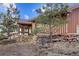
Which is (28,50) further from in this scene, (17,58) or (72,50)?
(72,50)

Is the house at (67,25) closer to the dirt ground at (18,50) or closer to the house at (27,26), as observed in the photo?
the house at (27,26)

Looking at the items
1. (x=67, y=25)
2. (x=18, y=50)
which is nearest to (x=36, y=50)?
(x=18, y=50)

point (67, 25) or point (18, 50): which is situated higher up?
point (67, 25)

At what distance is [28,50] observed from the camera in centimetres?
270

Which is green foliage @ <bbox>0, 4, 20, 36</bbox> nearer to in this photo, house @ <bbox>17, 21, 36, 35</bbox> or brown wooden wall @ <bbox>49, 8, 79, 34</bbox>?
house @ <bbox>17, 21, 36, 35</bbox>

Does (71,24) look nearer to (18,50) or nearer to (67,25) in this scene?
(67,25)

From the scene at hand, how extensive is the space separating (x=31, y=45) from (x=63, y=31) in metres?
0.39

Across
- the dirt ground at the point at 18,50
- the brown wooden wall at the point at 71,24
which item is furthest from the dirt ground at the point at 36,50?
the brown wooden wall at the point at 71,24

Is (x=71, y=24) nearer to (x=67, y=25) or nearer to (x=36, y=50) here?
(x=67, y=25)

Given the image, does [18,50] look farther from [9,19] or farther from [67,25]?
[67,25]

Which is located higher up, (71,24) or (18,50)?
→ (71,24)

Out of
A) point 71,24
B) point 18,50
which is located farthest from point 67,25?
point 18,50

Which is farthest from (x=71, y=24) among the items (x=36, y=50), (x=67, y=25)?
(x=36, y=50)

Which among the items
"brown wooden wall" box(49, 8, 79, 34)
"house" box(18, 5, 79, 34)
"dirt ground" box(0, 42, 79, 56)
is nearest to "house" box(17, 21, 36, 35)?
"house" box(18, 5, 79, 34)
